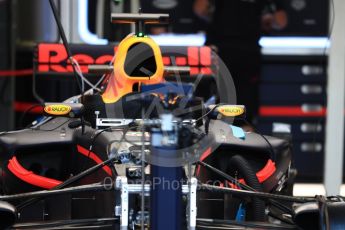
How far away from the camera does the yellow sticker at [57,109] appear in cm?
381

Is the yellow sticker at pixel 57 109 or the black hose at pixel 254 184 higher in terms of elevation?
the yellow sticker at pixel 57 109

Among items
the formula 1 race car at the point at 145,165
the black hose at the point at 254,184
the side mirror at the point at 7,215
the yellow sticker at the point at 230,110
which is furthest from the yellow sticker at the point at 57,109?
the black hose at the point at 254,184

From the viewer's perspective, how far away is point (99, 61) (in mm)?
5879

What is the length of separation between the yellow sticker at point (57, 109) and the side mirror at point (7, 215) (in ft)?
1.82

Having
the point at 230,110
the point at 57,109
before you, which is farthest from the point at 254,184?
the point at 57,109

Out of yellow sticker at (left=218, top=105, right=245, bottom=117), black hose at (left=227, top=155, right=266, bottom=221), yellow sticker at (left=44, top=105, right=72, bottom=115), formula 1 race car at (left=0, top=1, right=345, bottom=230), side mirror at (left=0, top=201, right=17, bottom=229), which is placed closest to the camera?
formula 1 race car at (left=0, top=1, right=345, bottom=230)

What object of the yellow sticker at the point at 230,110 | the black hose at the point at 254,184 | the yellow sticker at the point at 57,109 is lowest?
the black hose at the point at 254,184

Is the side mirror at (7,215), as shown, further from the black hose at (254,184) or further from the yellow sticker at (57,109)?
the black hose at (254,184)

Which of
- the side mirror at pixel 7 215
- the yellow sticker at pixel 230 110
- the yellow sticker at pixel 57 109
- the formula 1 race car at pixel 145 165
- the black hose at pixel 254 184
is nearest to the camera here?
the formula 1 race car at pixel 145 165

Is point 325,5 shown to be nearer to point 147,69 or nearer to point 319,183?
point 319,183

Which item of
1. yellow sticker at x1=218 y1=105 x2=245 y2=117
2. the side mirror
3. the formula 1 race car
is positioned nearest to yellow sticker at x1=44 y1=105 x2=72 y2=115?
the formula 1 race car

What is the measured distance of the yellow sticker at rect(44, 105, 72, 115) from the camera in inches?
150

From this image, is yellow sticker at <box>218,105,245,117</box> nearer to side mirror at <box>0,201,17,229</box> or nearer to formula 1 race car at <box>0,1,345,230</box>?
formula 1 race car at <box>0,1,345,230</box>

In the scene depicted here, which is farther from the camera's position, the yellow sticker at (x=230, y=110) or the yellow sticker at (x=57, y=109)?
the yellow sticker at (x=57, y=109)
